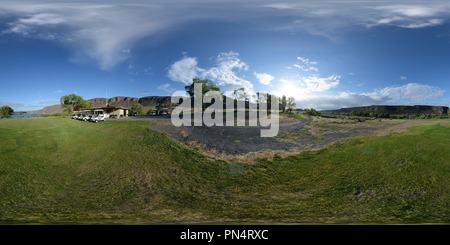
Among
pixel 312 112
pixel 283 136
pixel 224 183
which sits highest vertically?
pixel 312 112

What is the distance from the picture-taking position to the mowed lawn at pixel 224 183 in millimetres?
4285

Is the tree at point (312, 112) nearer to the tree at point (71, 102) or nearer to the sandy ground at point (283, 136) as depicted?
the sandy ground at point (283, 136)

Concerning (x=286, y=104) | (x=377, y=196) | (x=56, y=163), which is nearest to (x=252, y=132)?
(x=286, y=104)

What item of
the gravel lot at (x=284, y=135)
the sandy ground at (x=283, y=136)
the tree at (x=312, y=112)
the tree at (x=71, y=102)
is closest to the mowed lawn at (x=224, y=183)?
the sandy ground at (x=283, y=136)

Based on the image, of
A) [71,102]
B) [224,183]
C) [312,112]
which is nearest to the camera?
[224,183]

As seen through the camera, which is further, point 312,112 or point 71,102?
point 71,102

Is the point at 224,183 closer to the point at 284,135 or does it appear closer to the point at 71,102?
the point at 284,135

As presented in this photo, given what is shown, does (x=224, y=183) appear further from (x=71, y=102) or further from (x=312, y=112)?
(x=71, y=102)

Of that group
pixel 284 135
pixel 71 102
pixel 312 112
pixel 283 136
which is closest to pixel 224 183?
pixel 283 136

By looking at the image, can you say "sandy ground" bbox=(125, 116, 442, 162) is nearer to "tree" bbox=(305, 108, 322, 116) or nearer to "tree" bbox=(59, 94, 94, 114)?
"tree" bbox=(305, 108, 322, 116)

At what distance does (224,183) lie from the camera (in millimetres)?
6551

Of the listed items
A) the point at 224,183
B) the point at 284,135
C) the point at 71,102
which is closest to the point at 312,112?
the point at 284,135

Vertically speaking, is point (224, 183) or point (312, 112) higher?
point (312, 112)

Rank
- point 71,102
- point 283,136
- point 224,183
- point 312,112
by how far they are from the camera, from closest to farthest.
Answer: point 224,183
point 283,136
point 312,112
point 71,102
